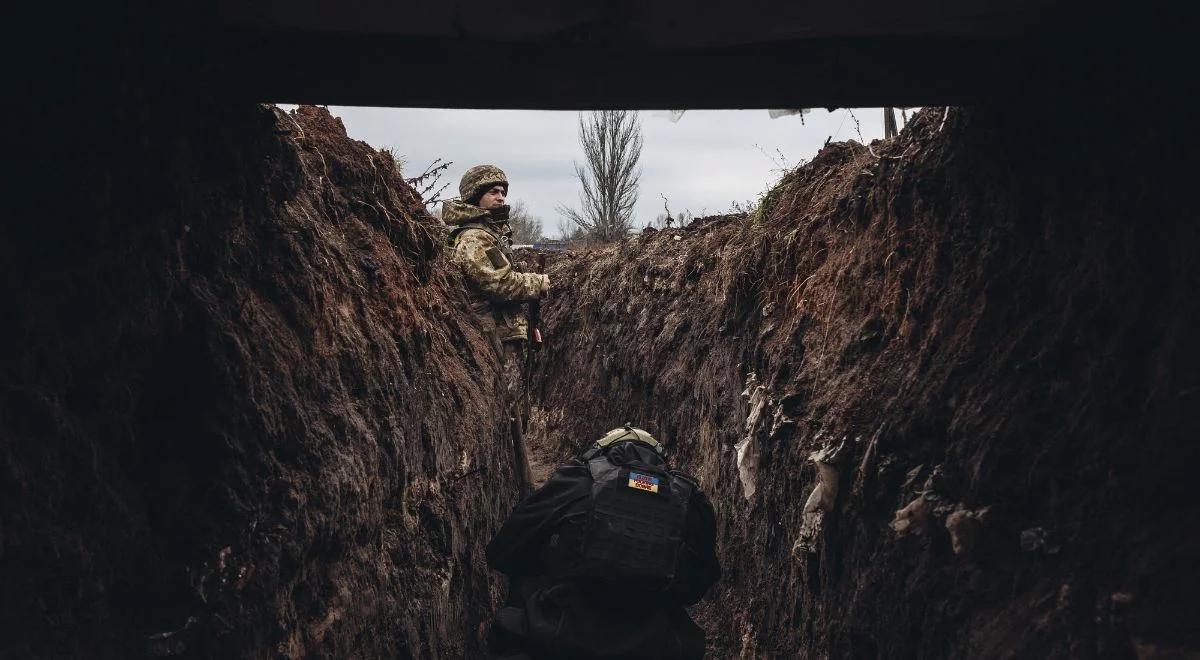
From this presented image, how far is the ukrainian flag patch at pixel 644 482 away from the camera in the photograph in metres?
4.44

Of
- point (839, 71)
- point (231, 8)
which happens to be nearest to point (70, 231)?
point (231, 8)

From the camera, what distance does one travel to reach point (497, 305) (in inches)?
319

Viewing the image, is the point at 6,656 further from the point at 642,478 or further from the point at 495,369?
the point at 495,369

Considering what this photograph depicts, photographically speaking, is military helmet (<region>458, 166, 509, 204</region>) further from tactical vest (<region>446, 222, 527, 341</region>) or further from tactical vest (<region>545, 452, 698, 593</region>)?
tactical vest (<region>545, 452, 698, 593</region>)

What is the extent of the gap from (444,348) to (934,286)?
3267mm

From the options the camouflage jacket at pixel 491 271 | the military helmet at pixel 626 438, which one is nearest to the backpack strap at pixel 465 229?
the camouflage jacket at pixel 491 271

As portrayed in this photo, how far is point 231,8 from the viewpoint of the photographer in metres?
2.77

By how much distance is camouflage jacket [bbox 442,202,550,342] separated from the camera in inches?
305

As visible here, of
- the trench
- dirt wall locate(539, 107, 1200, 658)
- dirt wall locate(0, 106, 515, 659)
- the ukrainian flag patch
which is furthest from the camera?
the ukrainian flag patch

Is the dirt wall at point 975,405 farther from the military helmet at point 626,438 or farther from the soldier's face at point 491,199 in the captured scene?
the soldier's face at point 491,199

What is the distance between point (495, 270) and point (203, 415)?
5.02 meters

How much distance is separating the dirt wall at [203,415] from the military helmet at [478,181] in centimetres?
330

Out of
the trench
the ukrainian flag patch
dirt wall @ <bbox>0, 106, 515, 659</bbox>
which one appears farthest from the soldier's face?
the ukrainian flag patch

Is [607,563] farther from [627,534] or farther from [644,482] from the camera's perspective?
[644,482]
